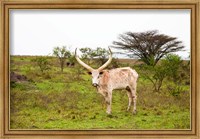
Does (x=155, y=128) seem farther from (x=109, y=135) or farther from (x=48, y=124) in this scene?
(x=48, y=124)

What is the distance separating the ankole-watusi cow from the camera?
852 centimetres

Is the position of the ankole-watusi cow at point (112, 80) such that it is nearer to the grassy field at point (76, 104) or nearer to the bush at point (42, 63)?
the grassy field at point (76, 104)

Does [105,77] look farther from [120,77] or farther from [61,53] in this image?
[61,53]

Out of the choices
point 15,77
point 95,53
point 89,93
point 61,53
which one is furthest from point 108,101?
point 15,77

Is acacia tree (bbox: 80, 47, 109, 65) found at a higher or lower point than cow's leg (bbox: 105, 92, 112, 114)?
higher

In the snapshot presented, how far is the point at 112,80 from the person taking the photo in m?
8.65

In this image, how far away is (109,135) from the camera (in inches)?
329

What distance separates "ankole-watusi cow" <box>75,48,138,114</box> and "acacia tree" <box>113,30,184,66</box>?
24 centimetres

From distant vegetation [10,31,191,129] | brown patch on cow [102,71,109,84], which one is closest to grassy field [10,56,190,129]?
distant vegetation [10,31,191,129]

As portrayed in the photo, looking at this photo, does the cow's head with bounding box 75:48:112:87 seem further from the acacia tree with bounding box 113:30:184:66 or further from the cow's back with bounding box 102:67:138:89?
the acacia tree with bounding box 113:30:184:66

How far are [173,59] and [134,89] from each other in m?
0.68

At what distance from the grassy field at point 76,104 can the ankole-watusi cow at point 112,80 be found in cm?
7

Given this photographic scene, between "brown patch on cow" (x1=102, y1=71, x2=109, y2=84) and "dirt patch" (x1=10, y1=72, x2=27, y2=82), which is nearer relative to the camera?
"dirt patch" (x1=10, y1=72, x2=27, y2=82)

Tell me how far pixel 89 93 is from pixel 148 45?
106 centimetres
